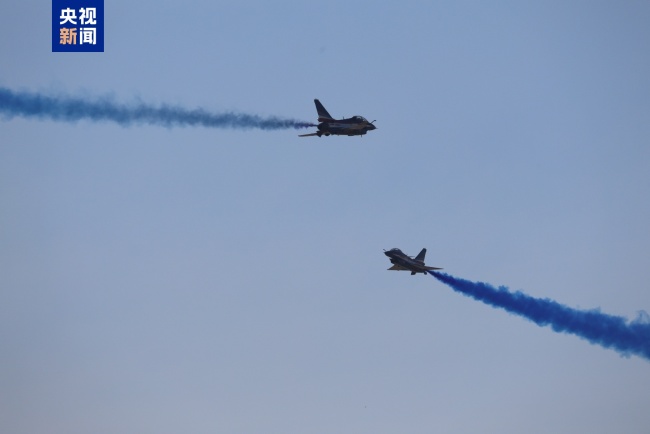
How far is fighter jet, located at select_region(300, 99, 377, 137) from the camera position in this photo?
128 meters

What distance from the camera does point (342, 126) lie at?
129 metres

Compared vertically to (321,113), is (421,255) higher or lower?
lower

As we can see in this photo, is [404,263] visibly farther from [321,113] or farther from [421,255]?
[321,113]

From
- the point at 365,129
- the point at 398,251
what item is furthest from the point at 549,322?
the point at 365,129

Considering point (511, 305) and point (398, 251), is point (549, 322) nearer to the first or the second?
point (511, 305)

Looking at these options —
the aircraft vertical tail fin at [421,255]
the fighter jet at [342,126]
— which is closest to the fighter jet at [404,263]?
the aircraft vertical tail fin at [421,255]

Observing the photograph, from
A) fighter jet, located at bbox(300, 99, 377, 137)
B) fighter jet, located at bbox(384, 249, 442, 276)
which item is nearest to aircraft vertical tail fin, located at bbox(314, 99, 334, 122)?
fighter jet, located at bbox(300, 99, 377, 137)

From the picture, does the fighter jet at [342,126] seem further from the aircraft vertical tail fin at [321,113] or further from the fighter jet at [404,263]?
the fighter jet at [404,263]

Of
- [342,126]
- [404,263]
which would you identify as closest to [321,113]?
[342,126]

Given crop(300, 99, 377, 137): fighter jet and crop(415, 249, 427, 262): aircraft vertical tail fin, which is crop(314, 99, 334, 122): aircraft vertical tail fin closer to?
crop(300, 99, 377, 137): fighter jet

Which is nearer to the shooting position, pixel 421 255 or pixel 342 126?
pixel 342 126

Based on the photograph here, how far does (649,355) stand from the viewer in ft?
417

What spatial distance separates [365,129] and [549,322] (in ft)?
74.2

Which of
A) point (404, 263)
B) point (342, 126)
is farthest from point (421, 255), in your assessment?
point (342, 126)
